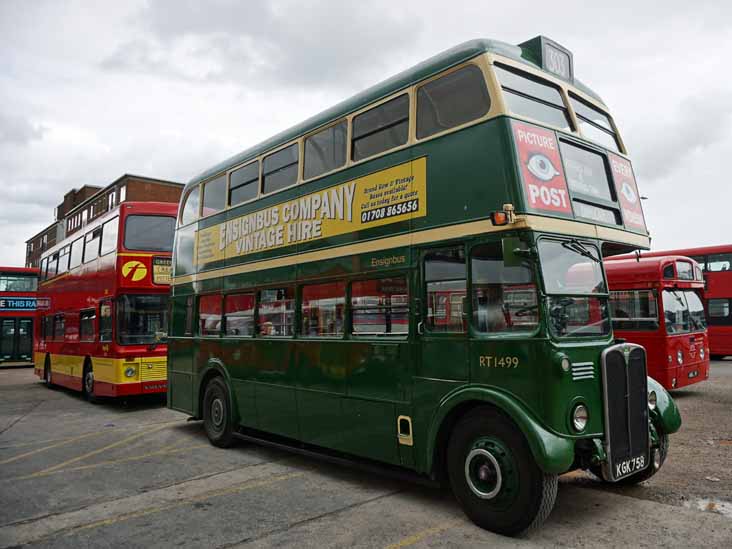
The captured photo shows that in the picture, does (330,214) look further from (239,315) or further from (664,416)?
(664,416)

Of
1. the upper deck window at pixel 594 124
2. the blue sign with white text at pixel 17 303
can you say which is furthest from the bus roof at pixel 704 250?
the blue sign with white text at pixel 17 303

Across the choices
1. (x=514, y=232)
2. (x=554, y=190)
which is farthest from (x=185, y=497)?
(x=554, y=190)

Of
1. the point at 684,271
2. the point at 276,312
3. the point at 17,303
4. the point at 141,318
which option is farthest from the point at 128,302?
the point at 17,303

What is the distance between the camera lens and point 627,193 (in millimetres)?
6195

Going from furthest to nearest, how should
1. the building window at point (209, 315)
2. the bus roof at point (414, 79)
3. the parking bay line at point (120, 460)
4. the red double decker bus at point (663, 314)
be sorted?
the red double decker bus at point (663, 314), the building window at point (209, 315), the parking bay line at point (120, 460), the bus roof at point (414, 79)

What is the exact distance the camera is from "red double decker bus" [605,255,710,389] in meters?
12.0

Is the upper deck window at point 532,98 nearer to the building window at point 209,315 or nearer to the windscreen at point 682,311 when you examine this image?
the building window at point 209,315

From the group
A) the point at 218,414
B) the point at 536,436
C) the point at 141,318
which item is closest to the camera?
the point at 536,436

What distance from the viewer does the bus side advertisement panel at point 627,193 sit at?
237 inches

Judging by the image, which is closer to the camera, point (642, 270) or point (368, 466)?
point (368, 466)

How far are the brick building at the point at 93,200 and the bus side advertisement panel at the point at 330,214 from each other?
34062mm

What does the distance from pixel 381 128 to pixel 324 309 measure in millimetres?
2185

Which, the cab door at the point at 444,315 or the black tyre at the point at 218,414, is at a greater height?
the cab door at the point at 444,315

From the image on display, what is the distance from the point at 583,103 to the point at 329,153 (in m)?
2.90
